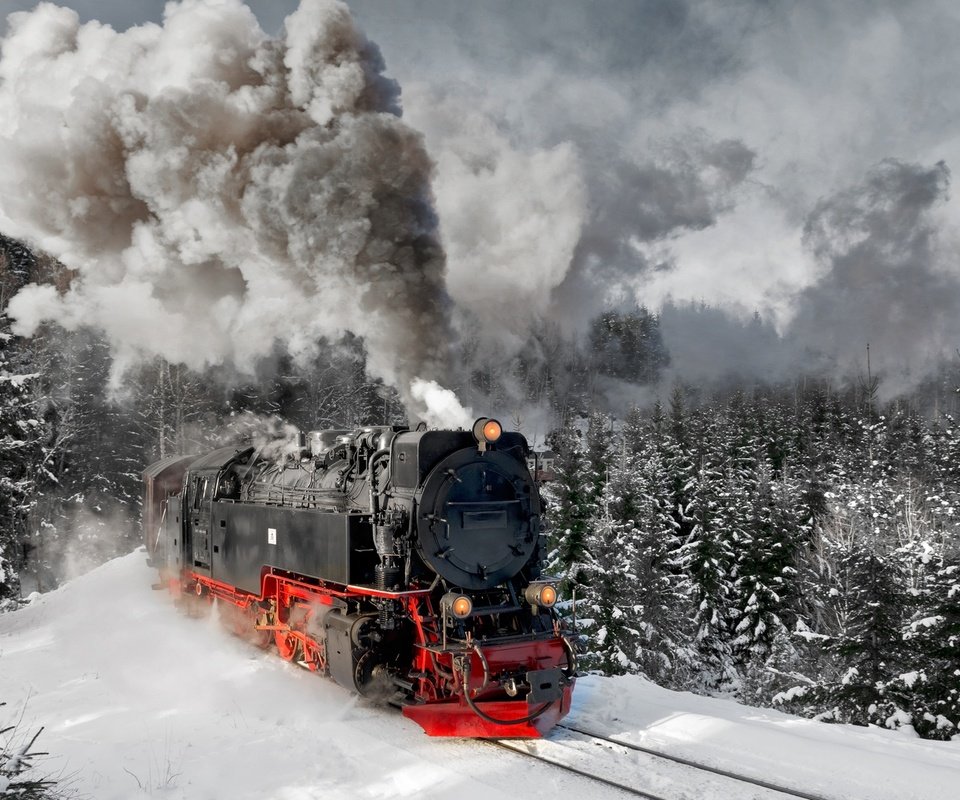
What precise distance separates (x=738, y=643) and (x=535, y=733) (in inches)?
788

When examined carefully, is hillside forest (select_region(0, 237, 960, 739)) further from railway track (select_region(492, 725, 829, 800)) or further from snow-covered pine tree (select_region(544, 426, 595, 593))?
railway track (select_region(492, 725, 829, 800))

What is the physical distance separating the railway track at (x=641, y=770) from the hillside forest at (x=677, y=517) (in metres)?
4.99

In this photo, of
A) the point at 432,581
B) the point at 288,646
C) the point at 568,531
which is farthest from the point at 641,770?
the point at 568,531

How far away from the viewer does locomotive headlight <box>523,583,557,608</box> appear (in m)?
7.24

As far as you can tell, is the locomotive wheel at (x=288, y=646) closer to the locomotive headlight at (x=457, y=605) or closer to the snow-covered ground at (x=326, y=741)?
the snow-covered ground at (x=326, y=741)

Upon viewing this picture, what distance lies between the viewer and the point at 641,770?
5.74 meters

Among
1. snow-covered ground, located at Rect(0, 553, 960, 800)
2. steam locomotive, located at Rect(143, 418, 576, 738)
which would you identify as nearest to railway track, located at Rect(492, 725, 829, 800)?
snow-covered ground, located at Rect(0, 553, 960, 800)

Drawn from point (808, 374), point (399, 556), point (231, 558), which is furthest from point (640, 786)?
point (808, 374)

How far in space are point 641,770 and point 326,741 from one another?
2826 millimetres

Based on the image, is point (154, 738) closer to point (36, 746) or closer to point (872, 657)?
point (36, 746)

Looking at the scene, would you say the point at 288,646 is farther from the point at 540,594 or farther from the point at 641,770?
the point at 641,770

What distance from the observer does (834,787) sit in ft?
17.5

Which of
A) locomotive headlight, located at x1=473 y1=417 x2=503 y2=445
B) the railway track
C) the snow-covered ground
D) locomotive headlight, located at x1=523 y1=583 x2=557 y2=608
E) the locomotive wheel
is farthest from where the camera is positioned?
the locomotive wheel

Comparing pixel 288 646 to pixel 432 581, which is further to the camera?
pixel 288 646
